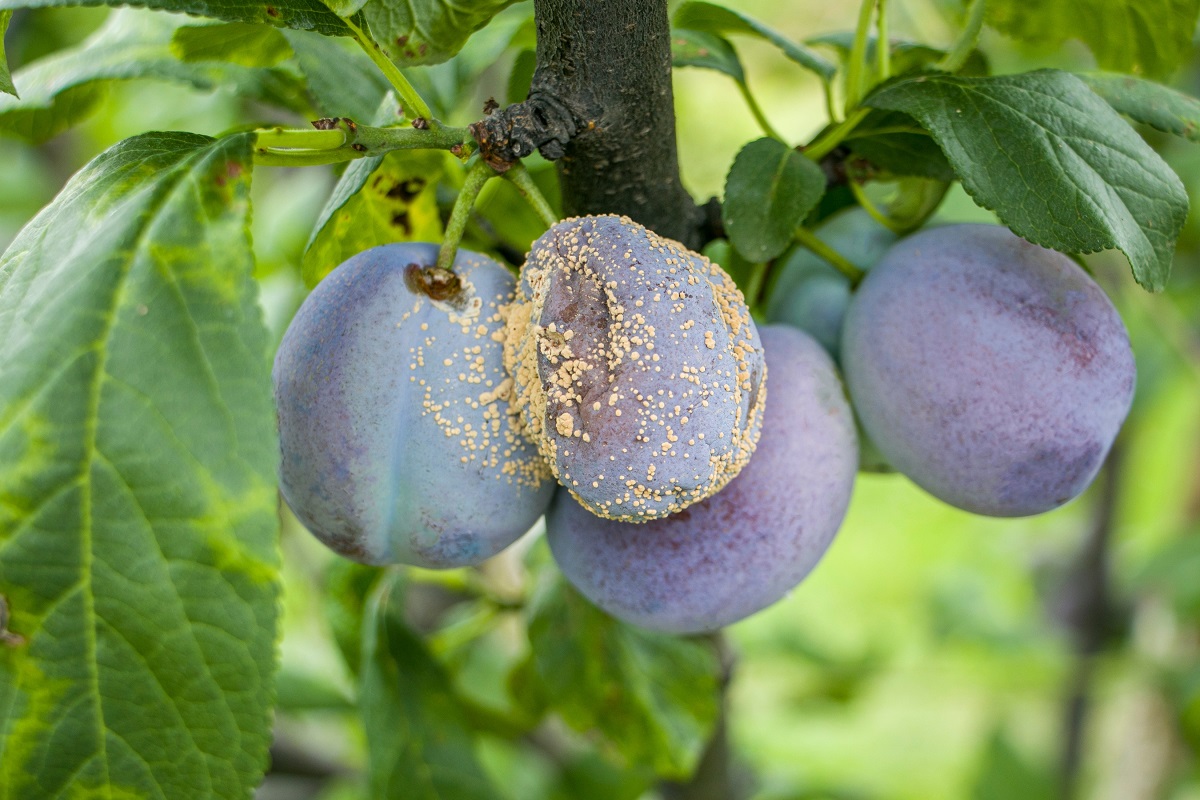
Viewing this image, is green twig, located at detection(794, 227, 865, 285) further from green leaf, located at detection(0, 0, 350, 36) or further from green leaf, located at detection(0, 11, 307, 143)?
green leaf, located at detection(0, 11, 307, 143)

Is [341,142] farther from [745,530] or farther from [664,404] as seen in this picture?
[745,530]

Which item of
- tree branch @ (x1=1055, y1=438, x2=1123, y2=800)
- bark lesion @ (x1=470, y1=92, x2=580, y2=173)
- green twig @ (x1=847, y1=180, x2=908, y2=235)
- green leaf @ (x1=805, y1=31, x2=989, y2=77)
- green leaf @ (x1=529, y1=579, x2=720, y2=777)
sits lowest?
tree branch @ (x1=1055, y1=438, x2=1123, y2=800)

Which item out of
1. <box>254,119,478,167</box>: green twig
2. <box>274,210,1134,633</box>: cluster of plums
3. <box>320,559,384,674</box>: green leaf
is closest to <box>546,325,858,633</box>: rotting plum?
<box>274,210,1134,633</box>: cluster of plums

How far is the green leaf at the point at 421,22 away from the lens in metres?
0.63

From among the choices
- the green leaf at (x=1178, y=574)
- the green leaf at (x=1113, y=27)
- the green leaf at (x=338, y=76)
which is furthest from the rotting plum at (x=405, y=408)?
the green leaf at (x=1178, y=574)

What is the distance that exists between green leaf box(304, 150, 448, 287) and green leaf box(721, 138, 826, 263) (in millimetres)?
223

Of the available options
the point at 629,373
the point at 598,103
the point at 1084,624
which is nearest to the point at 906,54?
the point at 598,103

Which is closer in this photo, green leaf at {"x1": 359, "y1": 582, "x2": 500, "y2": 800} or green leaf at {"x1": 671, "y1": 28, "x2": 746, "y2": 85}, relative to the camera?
green leaf at {"x1": 671, "y1": 28, "x2": 746, "y2": 85}

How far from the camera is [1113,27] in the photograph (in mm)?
908

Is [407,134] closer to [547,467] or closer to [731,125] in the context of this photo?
[547,467]

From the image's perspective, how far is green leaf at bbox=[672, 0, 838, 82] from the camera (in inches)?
32.5

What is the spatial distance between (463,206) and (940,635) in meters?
1.71

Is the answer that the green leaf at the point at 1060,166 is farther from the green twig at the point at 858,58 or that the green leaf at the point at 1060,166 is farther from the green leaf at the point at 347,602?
the green leaf at the point at 347,602

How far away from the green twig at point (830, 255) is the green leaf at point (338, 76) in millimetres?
358
